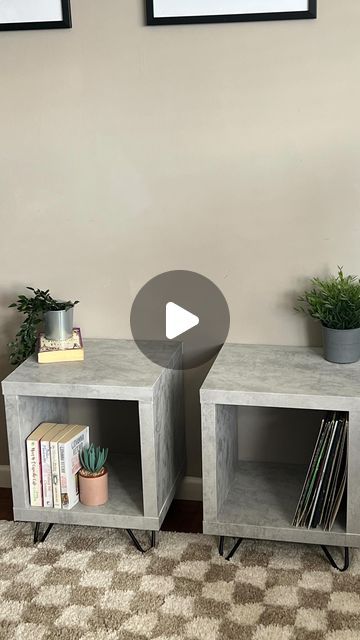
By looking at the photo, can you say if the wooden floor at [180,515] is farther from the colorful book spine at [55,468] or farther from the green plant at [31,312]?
the green plant at [31,312]

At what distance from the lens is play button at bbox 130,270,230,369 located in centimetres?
260

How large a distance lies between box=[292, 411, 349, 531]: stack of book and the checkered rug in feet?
0.43

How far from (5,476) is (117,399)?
763 millimetres

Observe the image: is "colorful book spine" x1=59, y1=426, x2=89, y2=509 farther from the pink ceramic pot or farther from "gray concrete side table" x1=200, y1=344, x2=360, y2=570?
"gray concrete side table" x1=200, y1=344, x2=360, y2=570

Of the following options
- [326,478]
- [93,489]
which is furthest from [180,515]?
[326,478]

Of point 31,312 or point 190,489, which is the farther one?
point 190,489

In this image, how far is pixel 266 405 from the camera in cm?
222

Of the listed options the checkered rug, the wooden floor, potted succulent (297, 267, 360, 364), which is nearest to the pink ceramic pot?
the checkered rug

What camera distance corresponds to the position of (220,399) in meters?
2.25

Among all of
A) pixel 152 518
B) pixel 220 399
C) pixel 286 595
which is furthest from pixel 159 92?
pixel 286 595

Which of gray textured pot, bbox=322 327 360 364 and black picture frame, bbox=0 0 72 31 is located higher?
black picture frame, bbox=0 0 72 31

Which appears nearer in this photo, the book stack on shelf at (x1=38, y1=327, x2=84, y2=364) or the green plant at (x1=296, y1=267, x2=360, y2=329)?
the green plant at (x1=296, y1=267, x2=360, y2=329)

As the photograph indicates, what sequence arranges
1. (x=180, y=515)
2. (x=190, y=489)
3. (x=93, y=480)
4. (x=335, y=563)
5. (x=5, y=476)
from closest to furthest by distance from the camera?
(x=335, y=563) → (x=93, y=480) → (x=180, y=515) → (x=190, y=489) → (x=5, y=476)

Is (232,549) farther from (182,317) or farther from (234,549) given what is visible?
(182,317)
